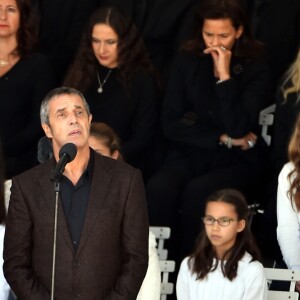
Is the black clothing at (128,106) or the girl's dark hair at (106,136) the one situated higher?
the black clothing at (128,106)

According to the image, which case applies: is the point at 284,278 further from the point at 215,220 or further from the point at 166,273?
the point at 166,273

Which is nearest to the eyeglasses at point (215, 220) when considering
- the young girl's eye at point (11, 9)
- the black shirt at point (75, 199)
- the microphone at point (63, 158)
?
the black shirt at point (75, 199)

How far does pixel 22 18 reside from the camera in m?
7.18

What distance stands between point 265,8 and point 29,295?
324cm

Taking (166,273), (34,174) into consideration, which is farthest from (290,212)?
(34,174)

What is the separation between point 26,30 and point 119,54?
2.01 ft

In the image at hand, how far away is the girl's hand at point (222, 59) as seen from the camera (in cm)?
694

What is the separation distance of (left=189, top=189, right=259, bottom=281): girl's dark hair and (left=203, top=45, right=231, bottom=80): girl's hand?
91cm

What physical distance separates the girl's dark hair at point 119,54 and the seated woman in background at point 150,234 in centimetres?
114

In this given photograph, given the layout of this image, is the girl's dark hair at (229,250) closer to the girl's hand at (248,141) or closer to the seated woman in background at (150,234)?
the seated woman in background at (150,234)

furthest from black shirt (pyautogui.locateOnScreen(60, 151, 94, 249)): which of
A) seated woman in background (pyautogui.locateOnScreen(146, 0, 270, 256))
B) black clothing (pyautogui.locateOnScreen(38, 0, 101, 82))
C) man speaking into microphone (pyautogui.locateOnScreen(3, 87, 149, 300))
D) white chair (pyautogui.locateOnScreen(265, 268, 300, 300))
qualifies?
black clothing (pyautogui.locateOnScreen(38, 0, 101, 82))

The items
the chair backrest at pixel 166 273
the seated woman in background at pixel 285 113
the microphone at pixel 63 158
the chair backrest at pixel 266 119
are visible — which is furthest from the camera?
the chair backrest at pixel 266 119

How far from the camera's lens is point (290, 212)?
6211mm

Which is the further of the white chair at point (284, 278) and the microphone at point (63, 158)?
the white chair at point (284, 278)
